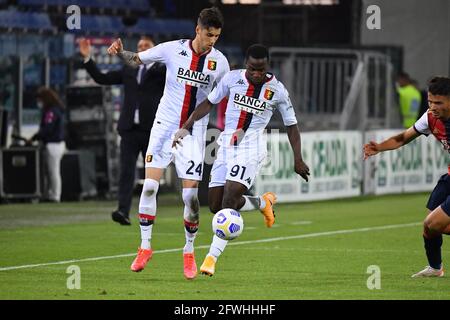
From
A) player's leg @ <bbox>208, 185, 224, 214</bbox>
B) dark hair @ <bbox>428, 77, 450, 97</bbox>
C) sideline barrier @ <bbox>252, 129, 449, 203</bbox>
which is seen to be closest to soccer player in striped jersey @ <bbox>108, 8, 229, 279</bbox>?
player's leg @ <bbox>208, 185, 224, 214</bbox>

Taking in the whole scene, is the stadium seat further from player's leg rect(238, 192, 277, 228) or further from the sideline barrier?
player's leg rect(238, 192, 277, 228)

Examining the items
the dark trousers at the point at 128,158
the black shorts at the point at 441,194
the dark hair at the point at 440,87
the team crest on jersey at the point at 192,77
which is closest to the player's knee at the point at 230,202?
the team crest on jersey at the point at 192,77

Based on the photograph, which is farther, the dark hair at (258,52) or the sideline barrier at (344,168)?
the sideline barrier at (344,168)

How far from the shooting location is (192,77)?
40.5ft

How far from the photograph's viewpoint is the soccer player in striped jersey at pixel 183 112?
12211 millimetres

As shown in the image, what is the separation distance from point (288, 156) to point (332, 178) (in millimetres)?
1530

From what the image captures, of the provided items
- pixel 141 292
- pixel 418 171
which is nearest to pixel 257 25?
pixel 418 171

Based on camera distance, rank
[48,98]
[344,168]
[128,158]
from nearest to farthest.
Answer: [128,158], [48,98], [344,168]

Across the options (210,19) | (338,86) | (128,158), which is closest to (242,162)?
(210,19)

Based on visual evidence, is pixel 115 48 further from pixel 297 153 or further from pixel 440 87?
pixel 440 87

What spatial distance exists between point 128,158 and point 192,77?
531 centimetres

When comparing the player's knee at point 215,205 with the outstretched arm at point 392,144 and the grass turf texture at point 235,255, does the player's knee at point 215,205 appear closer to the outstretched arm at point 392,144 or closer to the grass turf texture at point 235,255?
the grass turf texture at point 235,255

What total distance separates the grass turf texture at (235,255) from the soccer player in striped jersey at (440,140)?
0.31 metres
